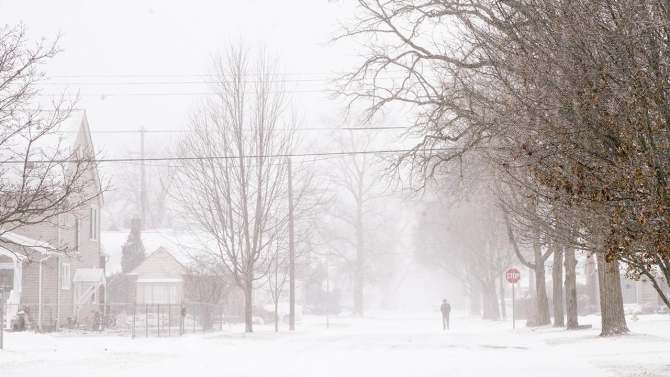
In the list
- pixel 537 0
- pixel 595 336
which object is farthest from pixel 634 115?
pixel 595 336

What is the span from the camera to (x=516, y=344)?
1040 inches

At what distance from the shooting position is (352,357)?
21922 mm

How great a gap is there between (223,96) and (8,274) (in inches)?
486

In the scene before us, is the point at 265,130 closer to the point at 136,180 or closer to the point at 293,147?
the point at 293,147

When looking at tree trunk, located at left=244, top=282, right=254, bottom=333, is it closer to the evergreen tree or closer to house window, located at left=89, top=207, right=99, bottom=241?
house window, located at left=89, top=207, right=99, bottom=241

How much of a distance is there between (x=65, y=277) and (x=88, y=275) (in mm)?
1337

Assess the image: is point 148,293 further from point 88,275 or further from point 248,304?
point 248,304

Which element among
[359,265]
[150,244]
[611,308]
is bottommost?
[611,308]

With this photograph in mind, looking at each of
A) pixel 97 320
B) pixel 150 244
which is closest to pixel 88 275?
pixel 97 320

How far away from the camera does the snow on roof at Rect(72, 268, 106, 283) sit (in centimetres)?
4362

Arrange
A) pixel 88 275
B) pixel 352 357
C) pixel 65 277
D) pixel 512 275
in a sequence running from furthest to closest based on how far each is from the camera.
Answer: pixel 88 275 < pixel 65 277 < pixel 512 275 < pixel 352 357

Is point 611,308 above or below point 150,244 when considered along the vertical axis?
below

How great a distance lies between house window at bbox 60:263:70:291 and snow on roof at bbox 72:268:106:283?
1.87 feet

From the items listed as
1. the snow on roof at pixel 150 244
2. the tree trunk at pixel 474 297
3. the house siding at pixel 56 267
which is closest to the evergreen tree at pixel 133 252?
the snow on roof at pixel 150 244
